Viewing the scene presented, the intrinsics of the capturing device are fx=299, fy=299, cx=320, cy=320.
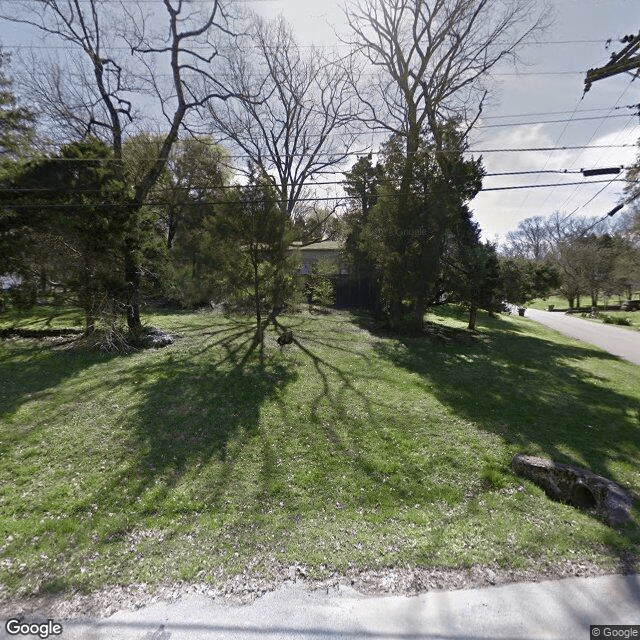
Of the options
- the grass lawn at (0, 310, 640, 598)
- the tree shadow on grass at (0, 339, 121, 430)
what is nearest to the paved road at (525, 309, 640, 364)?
the grass lawn at (0, 310, 640, 598)

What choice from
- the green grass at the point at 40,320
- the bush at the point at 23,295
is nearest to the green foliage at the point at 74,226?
the bush at the point at 23,295

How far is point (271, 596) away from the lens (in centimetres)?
262

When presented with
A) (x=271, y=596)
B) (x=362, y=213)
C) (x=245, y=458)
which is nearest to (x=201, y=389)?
(x=245, y=458)

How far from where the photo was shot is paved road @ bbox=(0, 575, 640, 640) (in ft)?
7.59

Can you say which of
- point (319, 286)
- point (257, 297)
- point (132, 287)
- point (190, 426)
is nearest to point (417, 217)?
point (319, 286)

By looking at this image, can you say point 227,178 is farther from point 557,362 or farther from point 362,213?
point 557,362

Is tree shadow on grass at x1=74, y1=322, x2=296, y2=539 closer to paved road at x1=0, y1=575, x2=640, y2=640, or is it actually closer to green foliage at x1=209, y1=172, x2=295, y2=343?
paved road at x1=0, y1=575, x2=640, y2=640

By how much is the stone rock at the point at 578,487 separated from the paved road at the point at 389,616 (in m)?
1.02

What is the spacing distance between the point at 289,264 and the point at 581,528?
31.5 ft

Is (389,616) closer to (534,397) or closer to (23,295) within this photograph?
(534,397)

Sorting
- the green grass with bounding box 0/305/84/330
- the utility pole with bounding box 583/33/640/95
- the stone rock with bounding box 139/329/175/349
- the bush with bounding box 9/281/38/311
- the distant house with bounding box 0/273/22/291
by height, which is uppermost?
the utility pole with bounding box 583/33/640/95

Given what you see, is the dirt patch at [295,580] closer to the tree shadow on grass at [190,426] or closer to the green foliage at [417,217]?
the tree shadow on grass at [190,426]

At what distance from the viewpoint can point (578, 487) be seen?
3.88m

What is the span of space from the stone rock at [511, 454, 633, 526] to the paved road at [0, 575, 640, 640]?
1.02 meters
